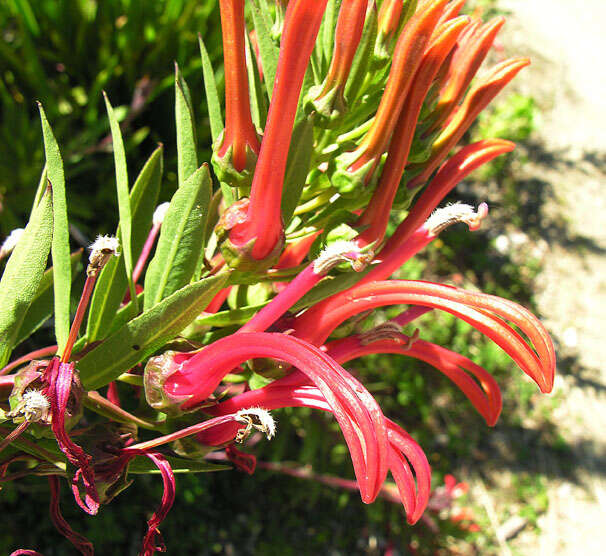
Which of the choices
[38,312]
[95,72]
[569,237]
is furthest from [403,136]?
[569,237]

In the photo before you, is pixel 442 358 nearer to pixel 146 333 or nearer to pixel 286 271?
pixel 286 271

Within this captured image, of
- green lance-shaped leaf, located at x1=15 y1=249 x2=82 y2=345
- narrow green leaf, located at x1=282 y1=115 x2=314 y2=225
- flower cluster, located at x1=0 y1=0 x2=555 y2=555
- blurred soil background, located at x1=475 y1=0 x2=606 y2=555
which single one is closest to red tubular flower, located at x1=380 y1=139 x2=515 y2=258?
flower cluster, located at x1=0 y1=0 x2=555 y2=555

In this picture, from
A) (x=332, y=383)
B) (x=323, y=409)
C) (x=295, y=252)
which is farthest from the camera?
(x=295, y=252)

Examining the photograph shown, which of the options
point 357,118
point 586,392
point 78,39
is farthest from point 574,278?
point 357,118

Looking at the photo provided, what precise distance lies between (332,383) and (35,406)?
238mm

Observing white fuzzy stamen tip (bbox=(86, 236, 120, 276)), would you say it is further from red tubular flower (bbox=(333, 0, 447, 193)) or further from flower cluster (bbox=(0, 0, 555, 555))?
red tubular flower (bbox=(333, 0, 447, 193))

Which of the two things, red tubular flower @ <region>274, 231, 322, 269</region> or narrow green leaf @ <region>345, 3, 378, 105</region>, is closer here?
narrow green leaf @ <region>345, 3, 378, 105</region>

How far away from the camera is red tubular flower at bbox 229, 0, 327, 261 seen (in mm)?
449

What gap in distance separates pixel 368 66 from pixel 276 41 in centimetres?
11

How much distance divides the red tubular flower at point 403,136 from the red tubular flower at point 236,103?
126 millimetres

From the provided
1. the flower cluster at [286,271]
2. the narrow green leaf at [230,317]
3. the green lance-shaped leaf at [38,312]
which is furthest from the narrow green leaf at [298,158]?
the green lance-shaped leaf at [38,312]

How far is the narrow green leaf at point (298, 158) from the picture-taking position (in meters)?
0.55

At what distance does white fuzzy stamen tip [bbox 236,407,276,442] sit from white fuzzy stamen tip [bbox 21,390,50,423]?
162mm

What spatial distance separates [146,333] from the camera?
54cm
